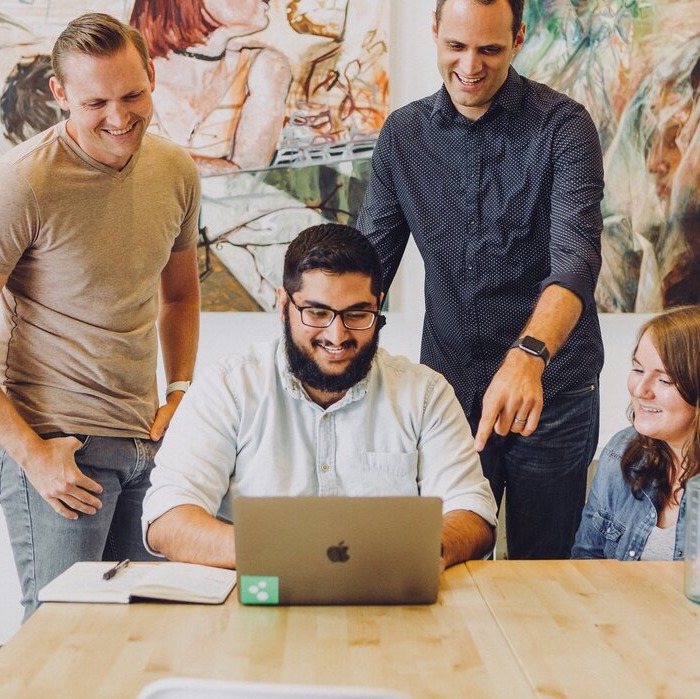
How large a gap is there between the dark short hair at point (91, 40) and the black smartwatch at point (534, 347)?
1024 millimetres

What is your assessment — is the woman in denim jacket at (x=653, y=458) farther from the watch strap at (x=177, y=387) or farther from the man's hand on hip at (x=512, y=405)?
the watch strap at (x=177, y=387)

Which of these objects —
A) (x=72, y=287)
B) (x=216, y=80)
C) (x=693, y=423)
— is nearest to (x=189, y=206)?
(x=72, y=287)

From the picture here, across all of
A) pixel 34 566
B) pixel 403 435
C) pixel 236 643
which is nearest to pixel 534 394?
pixel 403 435

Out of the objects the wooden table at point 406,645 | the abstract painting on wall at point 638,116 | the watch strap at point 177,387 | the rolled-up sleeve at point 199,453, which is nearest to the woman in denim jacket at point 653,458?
the wooden table at point 406,645

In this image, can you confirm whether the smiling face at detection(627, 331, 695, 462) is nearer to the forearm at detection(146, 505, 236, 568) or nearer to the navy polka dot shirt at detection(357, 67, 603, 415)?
the navy polka dot shirt at detection(357, 67, 603, 415)

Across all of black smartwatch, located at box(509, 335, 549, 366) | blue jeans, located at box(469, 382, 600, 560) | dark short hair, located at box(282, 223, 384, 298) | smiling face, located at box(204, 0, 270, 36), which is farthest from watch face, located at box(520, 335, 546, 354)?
smiling face, located at box(204, 0, 270, 36)

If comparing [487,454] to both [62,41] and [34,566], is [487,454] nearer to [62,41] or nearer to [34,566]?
[34,566]

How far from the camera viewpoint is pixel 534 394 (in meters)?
1.73

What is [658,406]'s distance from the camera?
213cm

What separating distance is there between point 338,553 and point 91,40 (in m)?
1.17

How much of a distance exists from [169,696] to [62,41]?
1.48 metres

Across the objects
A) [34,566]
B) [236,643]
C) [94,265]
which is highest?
[94,265]

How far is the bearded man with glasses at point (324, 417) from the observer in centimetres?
197

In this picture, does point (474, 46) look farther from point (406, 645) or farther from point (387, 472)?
point (406, 645)
